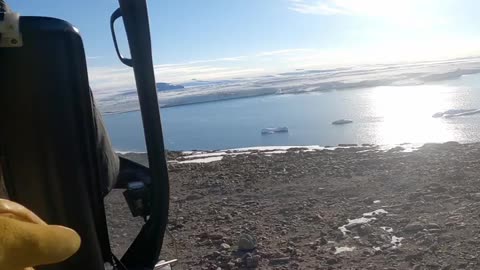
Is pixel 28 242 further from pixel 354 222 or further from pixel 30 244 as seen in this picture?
pixel 354 222

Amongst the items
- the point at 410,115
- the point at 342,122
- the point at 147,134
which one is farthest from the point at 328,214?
the point at 410,115

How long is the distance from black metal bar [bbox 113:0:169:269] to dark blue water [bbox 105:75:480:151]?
1288 cm

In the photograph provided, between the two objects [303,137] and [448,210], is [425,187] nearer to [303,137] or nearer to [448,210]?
[448,210]

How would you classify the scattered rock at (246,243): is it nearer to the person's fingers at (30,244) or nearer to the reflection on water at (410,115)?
the person's fingers at (30,244)

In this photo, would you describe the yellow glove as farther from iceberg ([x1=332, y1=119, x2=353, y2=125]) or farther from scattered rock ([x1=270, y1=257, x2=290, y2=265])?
iceberg ([x1=332, y1=119, x2=353, y2=125])

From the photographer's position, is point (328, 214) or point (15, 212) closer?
point (15, 212)

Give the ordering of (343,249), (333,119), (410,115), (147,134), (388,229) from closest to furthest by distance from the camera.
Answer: (147,134) → (343,249) → (388,229) → (333,119) → (410,115)

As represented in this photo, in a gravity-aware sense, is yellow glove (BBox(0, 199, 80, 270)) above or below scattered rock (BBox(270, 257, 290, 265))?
above

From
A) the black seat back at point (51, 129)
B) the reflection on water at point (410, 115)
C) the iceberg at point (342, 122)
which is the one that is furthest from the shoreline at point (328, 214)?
the iceberg at point (342, 122)

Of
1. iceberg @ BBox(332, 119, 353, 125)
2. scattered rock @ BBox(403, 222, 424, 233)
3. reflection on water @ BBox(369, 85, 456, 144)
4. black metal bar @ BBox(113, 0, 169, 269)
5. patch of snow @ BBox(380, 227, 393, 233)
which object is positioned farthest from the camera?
iceberg @ BBox(332, 119, 353, 125)

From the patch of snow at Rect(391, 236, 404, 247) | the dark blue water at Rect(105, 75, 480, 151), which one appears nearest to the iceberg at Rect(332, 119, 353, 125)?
the dark blue water at Rect(105, 75, 480, 151)

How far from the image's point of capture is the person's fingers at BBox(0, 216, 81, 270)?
2.18 feet

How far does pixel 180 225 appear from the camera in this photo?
623 centimetres

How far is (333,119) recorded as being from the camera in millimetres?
19938
